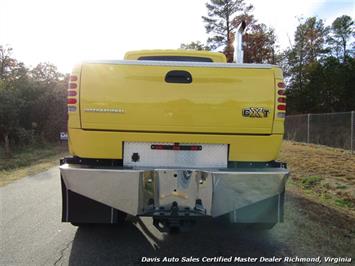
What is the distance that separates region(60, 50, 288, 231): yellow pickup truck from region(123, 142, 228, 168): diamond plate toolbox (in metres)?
0.01

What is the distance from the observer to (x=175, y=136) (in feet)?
14.3

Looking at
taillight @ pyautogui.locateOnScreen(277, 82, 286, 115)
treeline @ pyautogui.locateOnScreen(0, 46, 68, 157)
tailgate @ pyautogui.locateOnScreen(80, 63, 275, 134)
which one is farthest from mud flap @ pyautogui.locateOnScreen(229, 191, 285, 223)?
treeline @ pyautogui.locateOnScreen(0, 46, 68, 157)

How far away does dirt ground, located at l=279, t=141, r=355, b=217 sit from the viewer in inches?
290

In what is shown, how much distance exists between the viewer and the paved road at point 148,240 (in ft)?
14.4

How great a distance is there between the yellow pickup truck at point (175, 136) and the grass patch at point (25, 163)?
6.24 meters

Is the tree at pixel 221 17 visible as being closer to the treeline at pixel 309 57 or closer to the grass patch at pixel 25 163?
the treeline at pixel 309 57

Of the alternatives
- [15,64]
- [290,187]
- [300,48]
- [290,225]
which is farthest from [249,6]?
[290,225]

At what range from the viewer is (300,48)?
49875 mm

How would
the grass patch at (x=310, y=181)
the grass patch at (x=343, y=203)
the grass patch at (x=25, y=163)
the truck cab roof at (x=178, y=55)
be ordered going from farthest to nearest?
the grass patch at (x=25, y=163) → the grass patch at (x=310, y=181) → the grass patch at (x=343, y=203) → the truck cab roof at (x=178, y=55)

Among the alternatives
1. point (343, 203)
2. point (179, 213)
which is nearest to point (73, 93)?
point (179, 213)

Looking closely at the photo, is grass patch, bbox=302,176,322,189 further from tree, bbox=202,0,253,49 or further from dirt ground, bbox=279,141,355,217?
tree, bbox=202,0,253,49

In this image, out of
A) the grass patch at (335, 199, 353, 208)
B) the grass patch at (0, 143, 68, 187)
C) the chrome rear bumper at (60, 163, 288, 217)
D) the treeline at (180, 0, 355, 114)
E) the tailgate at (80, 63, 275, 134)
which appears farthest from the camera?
the treeline at (180, 0, 355, 114)

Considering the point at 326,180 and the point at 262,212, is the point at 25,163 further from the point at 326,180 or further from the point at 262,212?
the point at 262,212

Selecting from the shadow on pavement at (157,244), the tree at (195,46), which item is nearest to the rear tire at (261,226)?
the shadow on pavement at (157,244)
